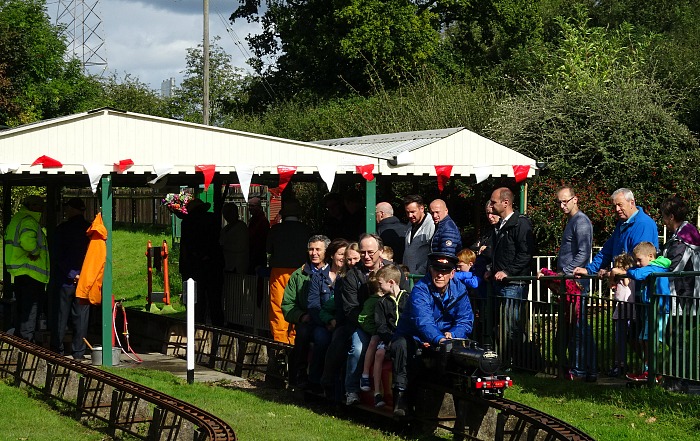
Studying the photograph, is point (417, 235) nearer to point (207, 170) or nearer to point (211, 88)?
point (207, 170)

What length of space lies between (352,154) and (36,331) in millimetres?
5208

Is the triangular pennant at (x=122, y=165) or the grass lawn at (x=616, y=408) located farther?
the triangular pennant at (x=122, y=165)

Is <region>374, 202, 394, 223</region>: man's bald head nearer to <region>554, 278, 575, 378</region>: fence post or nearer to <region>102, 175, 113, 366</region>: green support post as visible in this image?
<region>554, 278, 575, 378</region>: fence post

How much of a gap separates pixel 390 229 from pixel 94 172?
374cm

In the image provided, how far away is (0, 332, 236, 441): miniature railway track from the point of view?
953 centimetres

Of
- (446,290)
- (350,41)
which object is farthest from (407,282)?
(350,41)

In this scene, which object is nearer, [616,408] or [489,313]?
[616,408]

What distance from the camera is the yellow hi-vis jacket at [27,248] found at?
49.8 feet

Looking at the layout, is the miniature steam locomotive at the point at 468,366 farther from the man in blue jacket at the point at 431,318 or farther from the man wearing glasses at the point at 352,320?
the man wearing glasses at the point at 352,320

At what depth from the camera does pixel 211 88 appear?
62844mm

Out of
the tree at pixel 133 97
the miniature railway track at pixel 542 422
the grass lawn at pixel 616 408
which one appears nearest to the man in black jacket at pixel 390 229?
the grass lawn at pixel 616 408

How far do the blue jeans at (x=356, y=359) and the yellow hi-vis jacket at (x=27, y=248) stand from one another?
627 cm

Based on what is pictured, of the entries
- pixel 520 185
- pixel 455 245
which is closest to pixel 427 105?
pixel 520 185

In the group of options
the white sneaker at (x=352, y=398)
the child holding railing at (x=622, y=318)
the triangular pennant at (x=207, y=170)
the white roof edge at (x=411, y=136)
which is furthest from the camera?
the white roof edge at (x=411, y=136)
